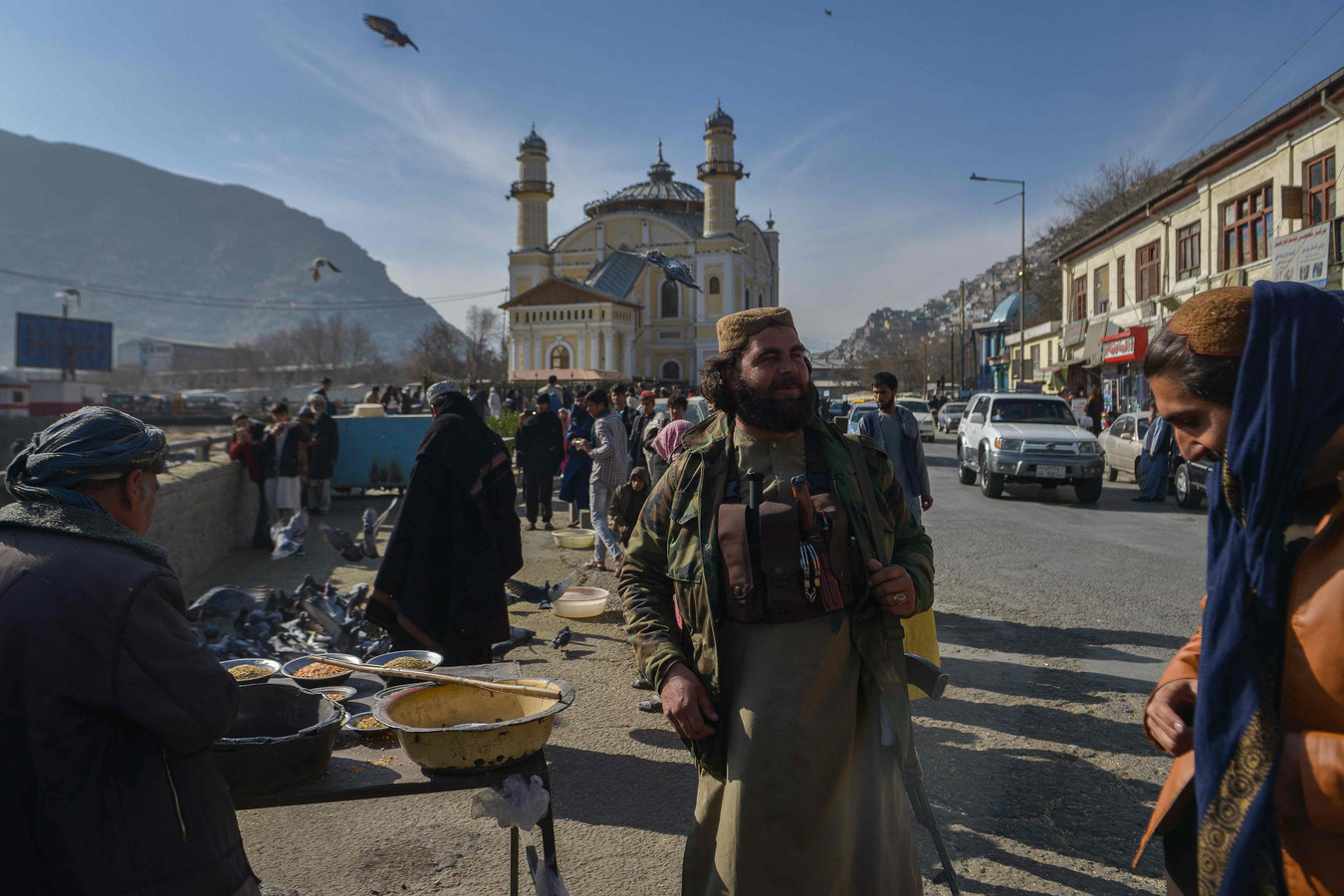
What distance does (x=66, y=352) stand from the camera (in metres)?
67.0

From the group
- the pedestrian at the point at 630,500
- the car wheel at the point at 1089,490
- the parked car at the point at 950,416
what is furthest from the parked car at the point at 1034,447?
the parked car at the point at 950,416

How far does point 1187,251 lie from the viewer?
2394 cm

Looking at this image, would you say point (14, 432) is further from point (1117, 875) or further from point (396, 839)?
point (1117, 875)

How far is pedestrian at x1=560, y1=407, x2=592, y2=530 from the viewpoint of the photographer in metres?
11.1

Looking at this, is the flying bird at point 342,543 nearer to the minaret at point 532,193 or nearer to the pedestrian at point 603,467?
the pedestrian at point 603,467

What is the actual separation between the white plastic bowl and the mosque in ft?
163

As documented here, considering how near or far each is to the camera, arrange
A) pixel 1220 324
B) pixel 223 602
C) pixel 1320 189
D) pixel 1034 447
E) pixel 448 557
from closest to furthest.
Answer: pixel 1220 324
pixel 448 557
pixel 223 602
pixel 1034 447
pixel 1320 189

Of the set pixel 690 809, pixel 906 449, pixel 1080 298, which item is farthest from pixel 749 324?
pixel 1080 298

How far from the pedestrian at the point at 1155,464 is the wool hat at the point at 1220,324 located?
13.6 meters

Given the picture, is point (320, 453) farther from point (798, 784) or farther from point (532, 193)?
point (532, 193)

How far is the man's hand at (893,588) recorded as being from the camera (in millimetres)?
2201

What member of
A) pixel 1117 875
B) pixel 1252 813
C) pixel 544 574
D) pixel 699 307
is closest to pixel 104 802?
pixel 1252 813

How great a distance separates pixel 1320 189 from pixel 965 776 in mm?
19486

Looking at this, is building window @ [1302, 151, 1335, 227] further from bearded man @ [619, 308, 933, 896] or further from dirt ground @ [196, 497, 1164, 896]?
bearded man @ [619, 308, 933, 896]
